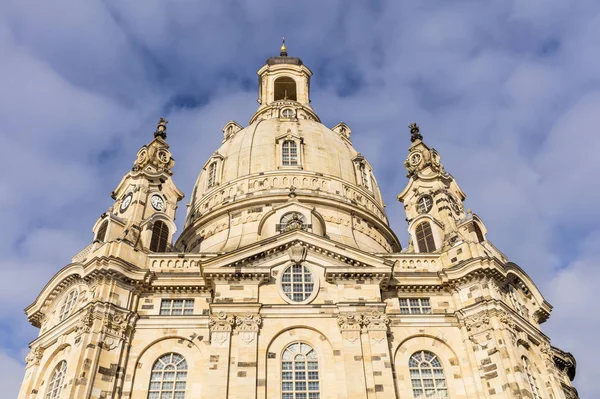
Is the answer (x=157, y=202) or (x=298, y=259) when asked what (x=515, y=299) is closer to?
(x=298, y=259)

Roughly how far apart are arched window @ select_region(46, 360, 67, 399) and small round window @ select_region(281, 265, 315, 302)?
1335 centimetres

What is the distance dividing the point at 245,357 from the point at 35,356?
13.8 metres

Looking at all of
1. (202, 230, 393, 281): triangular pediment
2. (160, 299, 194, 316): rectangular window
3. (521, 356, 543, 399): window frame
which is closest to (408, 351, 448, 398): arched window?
(521, 356, 543, 399): window frame

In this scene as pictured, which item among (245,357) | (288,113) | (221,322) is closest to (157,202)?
(221,322)

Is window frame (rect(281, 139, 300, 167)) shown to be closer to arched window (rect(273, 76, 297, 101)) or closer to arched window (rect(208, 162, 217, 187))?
arched window (rect(208, 162, 217, 187))

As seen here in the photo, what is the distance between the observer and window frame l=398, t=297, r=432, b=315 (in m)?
35.5

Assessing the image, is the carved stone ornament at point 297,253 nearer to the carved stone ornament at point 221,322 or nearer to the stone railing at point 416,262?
the carved stone ornament at point 221,322

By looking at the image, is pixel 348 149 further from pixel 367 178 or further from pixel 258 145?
pixel 258 145

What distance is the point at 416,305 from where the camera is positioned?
35.9m

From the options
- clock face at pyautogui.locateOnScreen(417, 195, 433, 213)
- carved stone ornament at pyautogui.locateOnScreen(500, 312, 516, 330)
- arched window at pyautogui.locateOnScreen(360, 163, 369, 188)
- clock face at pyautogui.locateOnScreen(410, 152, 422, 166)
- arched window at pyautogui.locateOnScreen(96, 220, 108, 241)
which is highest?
arched window at pyautogui.locateOnScreen(360, 163, 369, 188)

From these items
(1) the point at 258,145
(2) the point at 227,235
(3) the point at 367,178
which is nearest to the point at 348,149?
(3) the point at 367,178

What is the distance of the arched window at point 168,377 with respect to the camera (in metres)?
31.7

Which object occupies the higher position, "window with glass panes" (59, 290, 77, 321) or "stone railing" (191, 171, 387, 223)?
"stone railing" (191, 171, 387, 223)

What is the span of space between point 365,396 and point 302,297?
7094 mm
